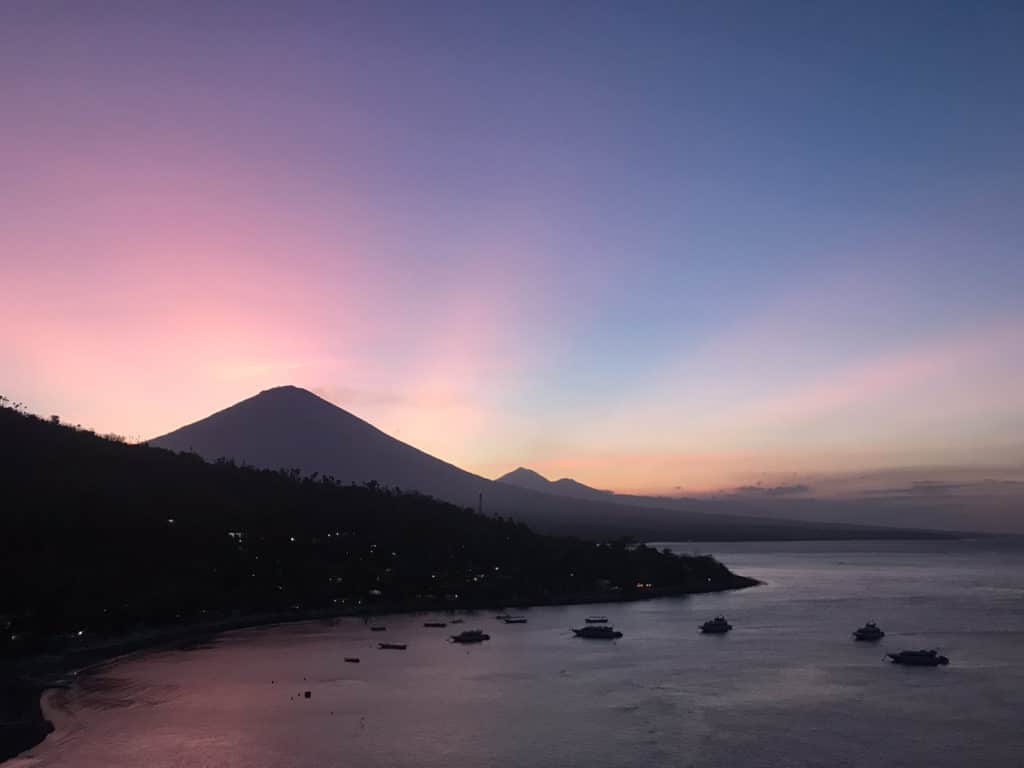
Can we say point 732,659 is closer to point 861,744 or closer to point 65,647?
point 861,744

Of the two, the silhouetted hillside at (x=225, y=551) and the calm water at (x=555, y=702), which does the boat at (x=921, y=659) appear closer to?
the calm water at (x=555, y=702)

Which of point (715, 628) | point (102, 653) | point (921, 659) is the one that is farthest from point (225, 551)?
point (921, 659)

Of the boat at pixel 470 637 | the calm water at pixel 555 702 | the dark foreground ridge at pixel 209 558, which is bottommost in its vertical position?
the calm water at pixel 555 702

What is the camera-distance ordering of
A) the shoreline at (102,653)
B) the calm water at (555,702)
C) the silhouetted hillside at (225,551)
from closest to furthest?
the calm water at (555,702) < the shoreline at (102,653) < the silhouetted hillside at (225,551)

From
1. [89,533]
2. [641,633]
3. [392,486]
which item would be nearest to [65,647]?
[89,533]

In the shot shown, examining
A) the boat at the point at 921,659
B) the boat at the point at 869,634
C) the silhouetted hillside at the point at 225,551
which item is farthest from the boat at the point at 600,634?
the silhouetted hillside at the point at 225,551

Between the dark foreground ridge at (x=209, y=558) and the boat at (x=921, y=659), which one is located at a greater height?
the dark foreground ridge at (x=209, y=558)

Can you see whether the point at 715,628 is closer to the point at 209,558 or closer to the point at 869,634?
the point at 869,634

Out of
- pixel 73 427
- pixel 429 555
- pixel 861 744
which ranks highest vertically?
pixel 73 427
